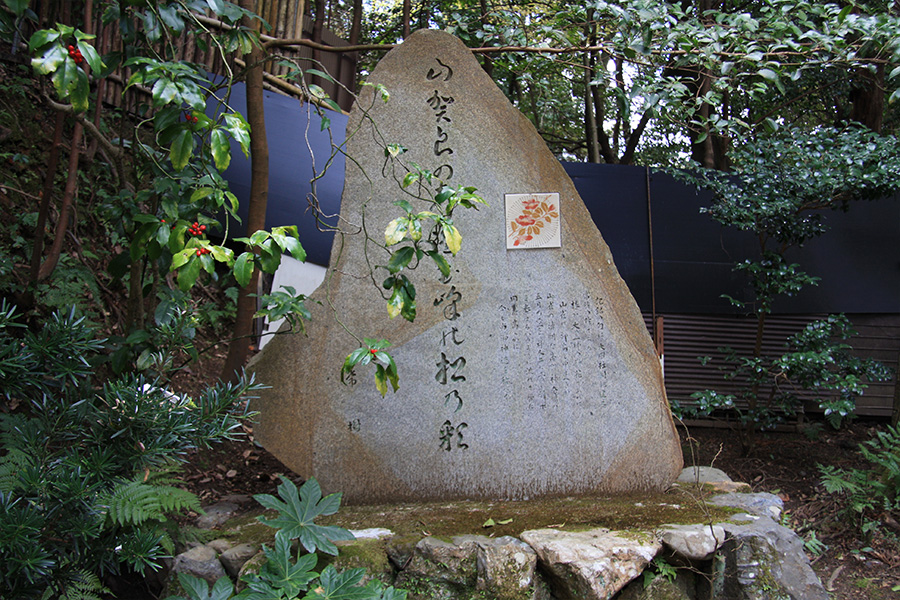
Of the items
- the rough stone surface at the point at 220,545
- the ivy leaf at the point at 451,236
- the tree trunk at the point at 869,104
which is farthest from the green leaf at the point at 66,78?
the tree trunk at the point at 869,104

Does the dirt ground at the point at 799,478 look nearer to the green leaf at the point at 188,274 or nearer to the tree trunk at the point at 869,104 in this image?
the green leaf at the point at 188,274

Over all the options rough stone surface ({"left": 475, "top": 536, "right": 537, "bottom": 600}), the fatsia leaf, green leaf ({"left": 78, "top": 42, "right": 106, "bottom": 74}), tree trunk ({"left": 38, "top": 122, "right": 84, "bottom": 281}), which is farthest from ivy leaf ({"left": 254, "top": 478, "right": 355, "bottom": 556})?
tree trunk ({"left": 38, "top": 122, "right": 84, "bottom": 281})

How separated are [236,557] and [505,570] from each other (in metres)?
1.19

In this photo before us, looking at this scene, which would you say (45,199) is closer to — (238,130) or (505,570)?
(238,130)

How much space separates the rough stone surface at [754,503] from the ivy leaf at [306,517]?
2042 millimetres

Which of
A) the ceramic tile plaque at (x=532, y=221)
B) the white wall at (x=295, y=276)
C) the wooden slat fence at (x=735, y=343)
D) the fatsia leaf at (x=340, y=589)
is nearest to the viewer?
the fatsia leaf at (x=340, y=589)

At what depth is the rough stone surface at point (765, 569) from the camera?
300 centimetres

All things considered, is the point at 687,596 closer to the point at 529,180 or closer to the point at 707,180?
the point at 529,180

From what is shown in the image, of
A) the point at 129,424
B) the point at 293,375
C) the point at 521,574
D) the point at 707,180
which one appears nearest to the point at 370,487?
the point at 293,375

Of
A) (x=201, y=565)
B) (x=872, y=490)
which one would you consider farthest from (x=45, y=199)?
(x=872, y=490)

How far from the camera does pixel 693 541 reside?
297 centimetres

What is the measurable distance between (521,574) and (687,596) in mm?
816

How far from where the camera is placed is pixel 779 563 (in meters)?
3.05

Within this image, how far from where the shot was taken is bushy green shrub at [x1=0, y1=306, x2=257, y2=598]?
2.18 m
